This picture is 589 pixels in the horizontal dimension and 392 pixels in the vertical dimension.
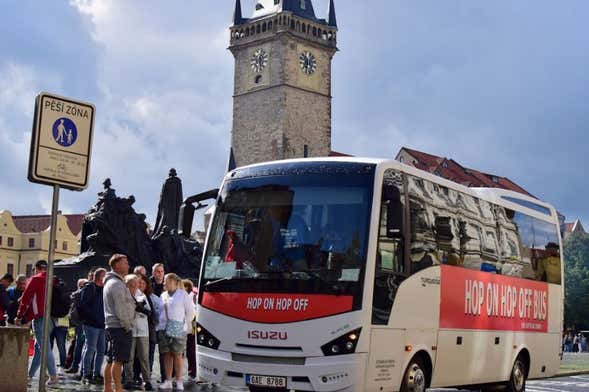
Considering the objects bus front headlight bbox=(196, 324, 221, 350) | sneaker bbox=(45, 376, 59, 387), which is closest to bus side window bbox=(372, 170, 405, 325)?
bus front headlight bbox=(196, 324, 221, 350)

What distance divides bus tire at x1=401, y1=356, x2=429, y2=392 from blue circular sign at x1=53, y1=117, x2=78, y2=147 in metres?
4.91

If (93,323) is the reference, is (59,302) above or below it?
above

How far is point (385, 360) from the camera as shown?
11609 mm

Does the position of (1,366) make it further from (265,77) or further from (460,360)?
(265,77)

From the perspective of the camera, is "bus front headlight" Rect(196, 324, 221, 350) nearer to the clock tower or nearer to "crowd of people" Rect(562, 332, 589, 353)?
"crowd of people" Rect(562, 332, 589, 353)

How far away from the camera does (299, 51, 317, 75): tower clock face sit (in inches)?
3654

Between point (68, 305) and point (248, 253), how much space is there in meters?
3.85

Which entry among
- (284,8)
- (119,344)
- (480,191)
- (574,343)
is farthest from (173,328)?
(284,8)

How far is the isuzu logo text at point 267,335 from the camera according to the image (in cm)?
1147

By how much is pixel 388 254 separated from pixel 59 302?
5173mm

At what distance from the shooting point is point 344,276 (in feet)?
37.2

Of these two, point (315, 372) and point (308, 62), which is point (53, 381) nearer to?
point (315, 372)

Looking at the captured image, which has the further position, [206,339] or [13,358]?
[206,339]

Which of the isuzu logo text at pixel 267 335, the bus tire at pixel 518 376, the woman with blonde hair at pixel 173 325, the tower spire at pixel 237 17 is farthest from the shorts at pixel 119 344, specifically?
the tower spire at pixel 237 17
